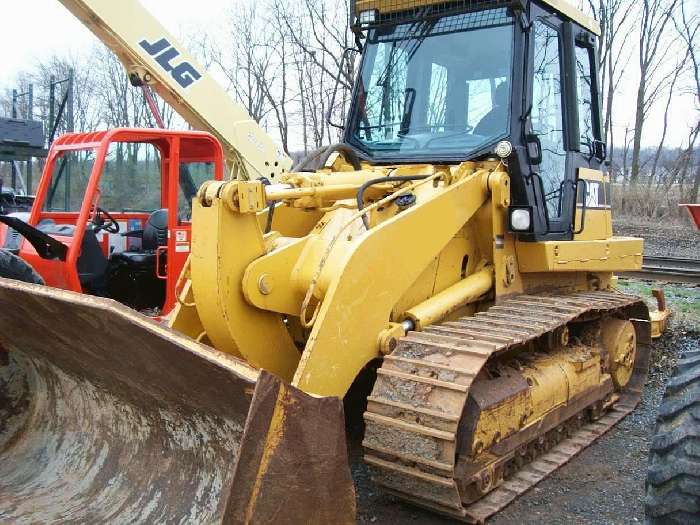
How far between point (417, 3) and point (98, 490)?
368 cm

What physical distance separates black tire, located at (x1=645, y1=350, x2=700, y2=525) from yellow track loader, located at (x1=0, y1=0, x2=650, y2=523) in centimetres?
91

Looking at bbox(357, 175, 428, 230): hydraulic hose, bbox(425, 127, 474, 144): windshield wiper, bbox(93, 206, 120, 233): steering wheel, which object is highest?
bbox(425, 127, 474, 144): windshield wiper

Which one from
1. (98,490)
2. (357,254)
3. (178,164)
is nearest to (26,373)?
(98,490)

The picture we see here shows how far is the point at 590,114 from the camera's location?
5762mm

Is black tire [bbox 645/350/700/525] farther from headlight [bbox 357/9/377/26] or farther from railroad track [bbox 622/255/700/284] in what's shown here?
railroad track [bbox 622/255/700/284]

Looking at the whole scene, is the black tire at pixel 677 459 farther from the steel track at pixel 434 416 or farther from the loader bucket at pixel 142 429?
the loader bucket at pixel 142 429

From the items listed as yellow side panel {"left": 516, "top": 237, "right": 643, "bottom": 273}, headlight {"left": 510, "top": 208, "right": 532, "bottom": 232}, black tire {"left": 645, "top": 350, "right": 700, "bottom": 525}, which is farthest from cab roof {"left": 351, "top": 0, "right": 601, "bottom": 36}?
black tire {"left": 645, "top": 350, "right": 700, "bottom": 525}

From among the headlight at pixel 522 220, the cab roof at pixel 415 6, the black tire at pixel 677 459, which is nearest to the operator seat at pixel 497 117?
the headlight at pixel 522 220

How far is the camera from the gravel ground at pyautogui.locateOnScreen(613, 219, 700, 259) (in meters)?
15.1

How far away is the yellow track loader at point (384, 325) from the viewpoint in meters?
3.03

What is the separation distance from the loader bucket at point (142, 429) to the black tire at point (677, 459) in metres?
1.13

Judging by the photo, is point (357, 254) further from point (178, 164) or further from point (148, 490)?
point (178, 164)

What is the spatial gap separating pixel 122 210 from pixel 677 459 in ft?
20.8

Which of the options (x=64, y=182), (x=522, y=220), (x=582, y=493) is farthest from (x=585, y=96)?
(x=64, y=182)
